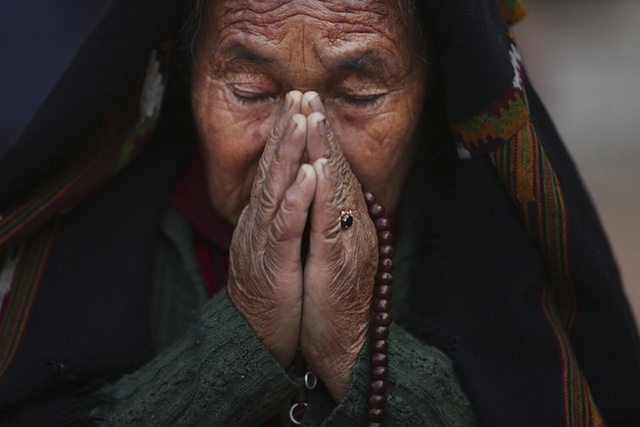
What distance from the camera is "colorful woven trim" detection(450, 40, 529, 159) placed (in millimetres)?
2047

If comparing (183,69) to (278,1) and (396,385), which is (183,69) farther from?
(396,385)

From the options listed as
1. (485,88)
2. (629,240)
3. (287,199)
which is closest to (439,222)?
(485,88)

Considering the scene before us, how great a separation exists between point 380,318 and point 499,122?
19.3 inches

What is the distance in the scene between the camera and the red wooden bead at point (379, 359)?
202 centimetres

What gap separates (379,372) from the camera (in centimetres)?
202

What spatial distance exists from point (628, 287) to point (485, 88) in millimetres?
2400

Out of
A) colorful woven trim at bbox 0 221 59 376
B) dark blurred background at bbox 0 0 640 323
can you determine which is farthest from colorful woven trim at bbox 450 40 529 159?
dark blurred background at bbox 0 0 640 323

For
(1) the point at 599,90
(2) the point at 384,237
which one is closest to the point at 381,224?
(2) the point at 384,237

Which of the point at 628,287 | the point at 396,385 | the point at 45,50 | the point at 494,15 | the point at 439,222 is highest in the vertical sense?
the point at 45,50

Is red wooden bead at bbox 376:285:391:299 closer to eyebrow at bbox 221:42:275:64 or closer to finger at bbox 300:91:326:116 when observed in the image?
finger at bbox 300:91:326:116

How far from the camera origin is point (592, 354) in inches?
88.3

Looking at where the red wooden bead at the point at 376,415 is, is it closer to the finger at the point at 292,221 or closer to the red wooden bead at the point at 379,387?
the red wooden bead at the point at 379,387

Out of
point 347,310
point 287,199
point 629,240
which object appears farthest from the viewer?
point 629,240

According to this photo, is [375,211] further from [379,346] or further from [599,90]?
[599,90]
